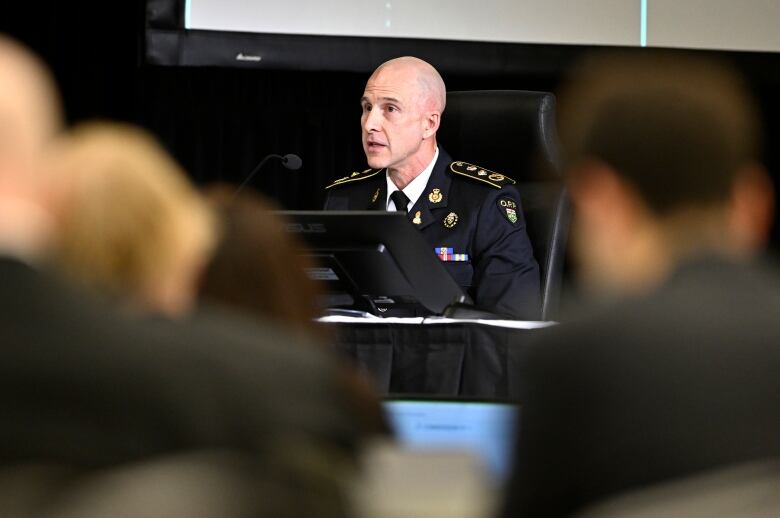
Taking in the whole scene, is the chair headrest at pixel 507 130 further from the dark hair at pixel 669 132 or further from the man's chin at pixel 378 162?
the dark hair at pixel 669 132

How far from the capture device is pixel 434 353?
2514 mm

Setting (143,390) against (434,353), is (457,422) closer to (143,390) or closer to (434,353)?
(143,390)

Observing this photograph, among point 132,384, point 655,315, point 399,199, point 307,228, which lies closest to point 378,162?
point 399,199

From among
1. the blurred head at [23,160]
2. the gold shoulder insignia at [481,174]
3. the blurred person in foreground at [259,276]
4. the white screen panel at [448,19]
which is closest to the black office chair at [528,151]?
Result: the gold shoulder insignia at [481,174]

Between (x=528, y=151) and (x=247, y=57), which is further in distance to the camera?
(x=247, y=57)

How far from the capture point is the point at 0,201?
90 centimetres

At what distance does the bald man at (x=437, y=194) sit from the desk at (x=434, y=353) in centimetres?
83

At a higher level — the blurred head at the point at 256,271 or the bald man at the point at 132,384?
the blurred head at the point at 256,271

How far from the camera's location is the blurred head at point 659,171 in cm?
115

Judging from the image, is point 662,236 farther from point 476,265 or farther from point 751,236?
point 476,265

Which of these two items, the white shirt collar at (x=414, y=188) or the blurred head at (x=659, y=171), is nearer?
the blurred head at (x=659, y=171)

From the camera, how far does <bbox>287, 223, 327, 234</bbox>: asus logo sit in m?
2.62

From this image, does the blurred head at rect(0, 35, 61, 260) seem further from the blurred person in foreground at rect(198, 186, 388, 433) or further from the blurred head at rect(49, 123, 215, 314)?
the blurred person in foreground at rect(198, 186, 388, 433)

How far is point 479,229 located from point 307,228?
3.33 ft
